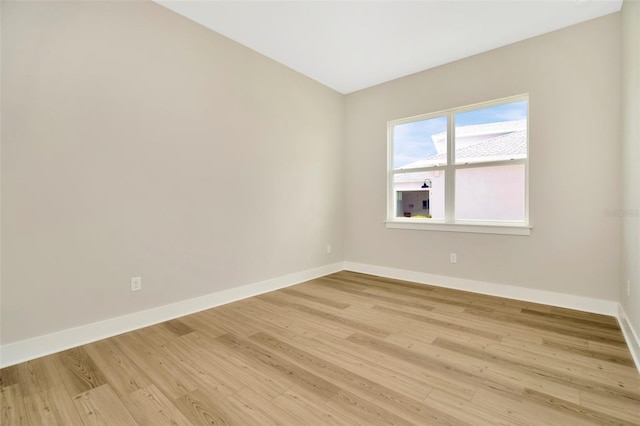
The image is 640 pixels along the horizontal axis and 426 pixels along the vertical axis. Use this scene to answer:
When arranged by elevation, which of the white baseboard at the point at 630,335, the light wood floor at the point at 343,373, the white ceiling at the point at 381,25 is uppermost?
the white ceiling at the point at 381,25

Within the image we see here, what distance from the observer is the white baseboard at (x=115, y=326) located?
1943 mm

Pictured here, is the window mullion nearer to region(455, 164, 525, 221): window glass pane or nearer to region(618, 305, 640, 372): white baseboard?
region(455, 164, 525, 221): window glass pane

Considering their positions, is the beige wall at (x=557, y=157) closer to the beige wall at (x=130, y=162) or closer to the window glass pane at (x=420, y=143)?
the window glass pane at (x=420, y=143)

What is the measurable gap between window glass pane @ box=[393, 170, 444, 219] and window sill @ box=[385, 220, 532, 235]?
0.49ft

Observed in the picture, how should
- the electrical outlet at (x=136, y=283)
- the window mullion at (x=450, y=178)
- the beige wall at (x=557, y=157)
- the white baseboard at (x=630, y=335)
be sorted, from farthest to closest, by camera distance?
1. the window mullion at (x=450, y=178)
2. the beige wall at (x=557, y=157)
3. the electrical outlet at (x=136, y=283)
4. the white baseboard at (x=630, y=335)

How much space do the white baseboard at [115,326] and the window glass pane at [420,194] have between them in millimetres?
2122

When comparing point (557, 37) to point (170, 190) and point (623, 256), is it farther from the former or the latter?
point (170, 190)

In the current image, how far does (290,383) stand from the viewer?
1703 millimetres

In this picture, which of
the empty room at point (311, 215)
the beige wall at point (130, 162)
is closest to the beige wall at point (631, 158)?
the empty room at point (311, 215)

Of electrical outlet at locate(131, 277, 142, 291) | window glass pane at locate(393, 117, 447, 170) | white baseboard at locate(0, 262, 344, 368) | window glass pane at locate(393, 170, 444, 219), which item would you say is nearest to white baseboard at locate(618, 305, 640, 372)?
window glass pane at locate(393, 170, 444, 219)

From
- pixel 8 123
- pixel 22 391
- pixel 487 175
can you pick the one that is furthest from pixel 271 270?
pixel 487 175

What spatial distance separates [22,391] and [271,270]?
229 centimetres

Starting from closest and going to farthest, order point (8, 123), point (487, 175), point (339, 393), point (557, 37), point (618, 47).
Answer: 1. point (339, 393)
2. point (8, 123)
3. point (618, 47)
4. point (557, 37)
5. point (487, 175)

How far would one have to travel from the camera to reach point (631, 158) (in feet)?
7.29
